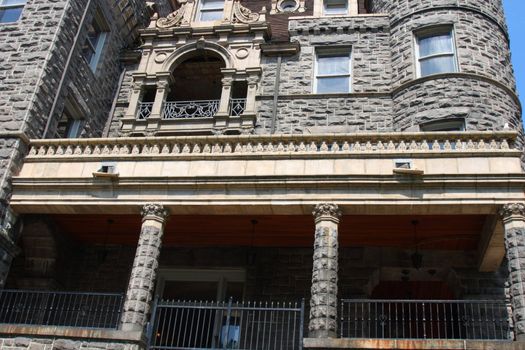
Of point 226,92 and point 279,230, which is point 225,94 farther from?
point 279,230

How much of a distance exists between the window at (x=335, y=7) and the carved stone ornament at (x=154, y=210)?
36.8 ft

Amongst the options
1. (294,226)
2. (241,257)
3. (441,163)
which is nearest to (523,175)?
(441,163)

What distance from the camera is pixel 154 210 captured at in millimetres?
13156

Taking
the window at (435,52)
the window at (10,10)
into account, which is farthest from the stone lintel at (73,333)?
the window at (435,52)

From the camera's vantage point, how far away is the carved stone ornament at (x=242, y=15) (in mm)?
20656

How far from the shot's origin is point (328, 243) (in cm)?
1206

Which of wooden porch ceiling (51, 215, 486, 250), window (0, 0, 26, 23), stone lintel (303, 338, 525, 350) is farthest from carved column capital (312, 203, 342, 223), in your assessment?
window (0, 0, 26, 23)

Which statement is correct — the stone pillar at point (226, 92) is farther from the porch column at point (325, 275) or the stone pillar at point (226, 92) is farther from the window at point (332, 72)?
the porch column at point (325, 275)

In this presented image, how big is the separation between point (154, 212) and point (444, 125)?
839cm

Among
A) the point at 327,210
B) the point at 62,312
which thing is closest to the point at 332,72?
the point at 327,210

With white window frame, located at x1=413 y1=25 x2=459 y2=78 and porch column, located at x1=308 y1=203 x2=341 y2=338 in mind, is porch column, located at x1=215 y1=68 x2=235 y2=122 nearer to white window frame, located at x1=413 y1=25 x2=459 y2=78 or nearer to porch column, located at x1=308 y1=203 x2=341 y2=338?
white window frame, located at x1=413 y1=25 x2=459 y2=78

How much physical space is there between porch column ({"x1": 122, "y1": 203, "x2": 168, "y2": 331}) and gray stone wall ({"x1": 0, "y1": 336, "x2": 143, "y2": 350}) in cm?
48

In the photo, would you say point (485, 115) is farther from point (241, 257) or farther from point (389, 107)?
point (241, 257)

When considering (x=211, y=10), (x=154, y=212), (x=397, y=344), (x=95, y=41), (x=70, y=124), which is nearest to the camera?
(x=397, y=344)
